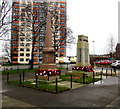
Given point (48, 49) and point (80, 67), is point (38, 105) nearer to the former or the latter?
Result: point (48, 49)

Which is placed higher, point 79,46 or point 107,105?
point 79,46

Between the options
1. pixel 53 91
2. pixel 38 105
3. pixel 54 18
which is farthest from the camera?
pixel 54 18

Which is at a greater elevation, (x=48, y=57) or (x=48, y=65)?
(x=48, y=57)

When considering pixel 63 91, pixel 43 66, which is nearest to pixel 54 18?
pixel 43 66

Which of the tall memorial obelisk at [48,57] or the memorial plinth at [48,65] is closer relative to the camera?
the memorial plinth at [48,65]

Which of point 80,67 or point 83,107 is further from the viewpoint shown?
point 80,67

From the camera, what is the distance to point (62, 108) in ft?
17.4

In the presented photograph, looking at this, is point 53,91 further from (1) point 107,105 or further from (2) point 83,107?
(1) point 107,105

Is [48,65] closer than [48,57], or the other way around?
[48,65]

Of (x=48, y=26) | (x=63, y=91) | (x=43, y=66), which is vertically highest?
(x=48, y=26)

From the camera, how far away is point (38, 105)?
567 cm

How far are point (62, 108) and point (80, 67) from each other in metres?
11.0

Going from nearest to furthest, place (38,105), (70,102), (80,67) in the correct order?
(38,105), (70,102), (80,67)

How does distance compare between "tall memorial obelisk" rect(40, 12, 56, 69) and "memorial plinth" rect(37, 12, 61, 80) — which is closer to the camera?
"memorial plinth" rect(37, 12, 61, 80)
